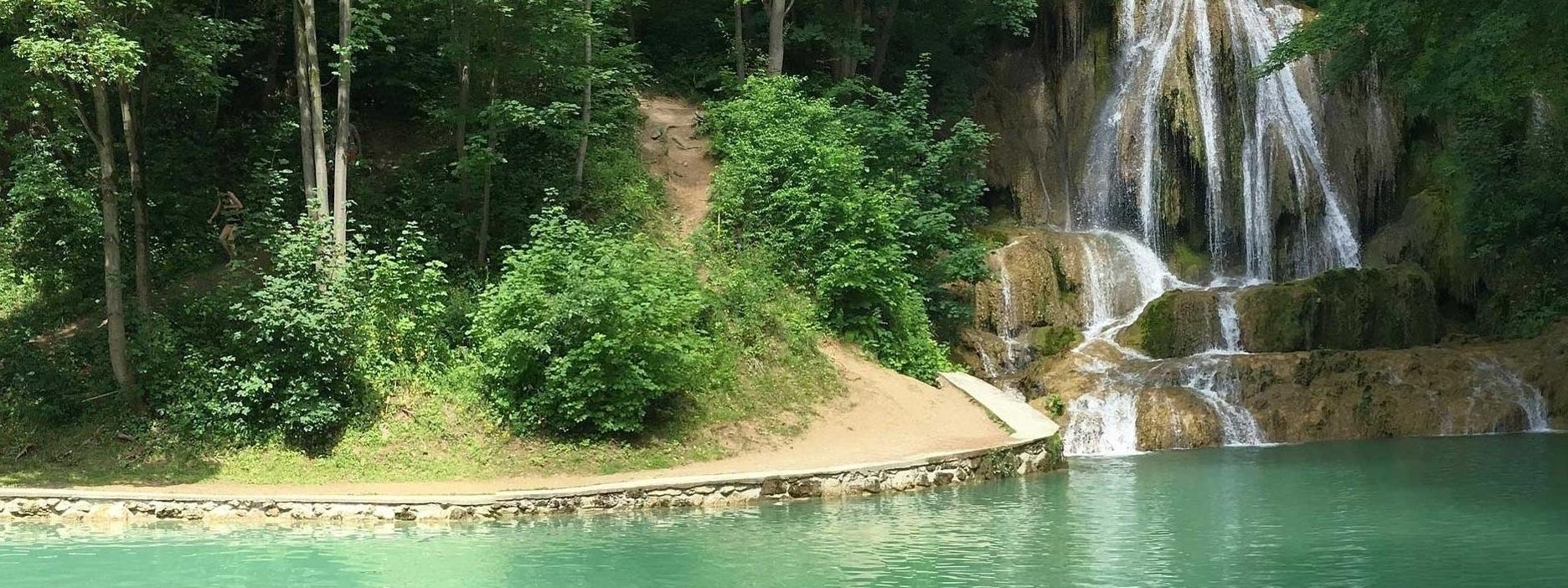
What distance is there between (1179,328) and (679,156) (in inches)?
416

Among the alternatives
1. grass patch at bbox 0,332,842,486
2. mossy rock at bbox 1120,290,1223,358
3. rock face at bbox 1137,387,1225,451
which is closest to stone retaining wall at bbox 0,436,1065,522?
grass patch at bbox 0,332,842,486

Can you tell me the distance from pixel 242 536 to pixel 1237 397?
1622 centimetres

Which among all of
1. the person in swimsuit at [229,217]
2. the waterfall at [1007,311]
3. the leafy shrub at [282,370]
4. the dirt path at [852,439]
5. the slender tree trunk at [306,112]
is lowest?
the dirt path at [852,439]

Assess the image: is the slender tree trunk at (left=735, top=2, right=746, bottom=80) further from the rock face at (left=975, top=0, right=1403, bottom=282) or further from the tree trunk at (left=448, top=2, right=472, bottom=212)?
the tree trunk at (left=448, top=2, right=472, bottom=212)

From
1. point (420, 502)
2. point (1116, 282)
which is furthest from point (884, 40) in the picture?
point (420, 502)

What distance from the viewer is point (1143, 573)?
35.8 ft

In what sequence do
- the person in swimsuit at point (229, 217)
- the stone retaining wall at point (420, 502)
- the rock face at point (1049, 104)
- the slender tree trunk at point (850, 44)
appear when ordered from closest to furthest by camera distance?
the stone retaining wall at point (420, 502), the person in swimsuit at point (229, 217), the slender tree trunk at point (850, 44), the rock face at point (1049, 104)

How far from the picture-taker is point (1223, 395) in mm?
22547

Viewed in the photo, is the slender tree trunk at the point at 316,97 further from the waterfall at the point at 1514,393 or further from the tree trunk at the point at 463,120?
the waterfall at the point at 1514,393

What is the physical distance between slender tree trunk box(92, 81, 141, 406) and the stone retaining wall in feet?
9.22

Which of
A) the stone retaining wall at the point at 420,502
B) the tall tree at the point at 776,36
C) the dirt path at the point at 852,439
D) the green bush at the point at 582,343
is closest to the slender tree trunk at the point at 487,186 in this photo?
the green bush at the point at 582,343

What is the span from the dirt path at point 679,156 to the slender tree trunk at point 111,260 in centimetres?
991

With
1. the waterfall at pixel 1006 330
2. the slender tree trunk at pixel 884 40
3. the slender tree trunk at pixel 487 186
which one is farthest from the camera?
the slender tree trunk at pixel 884 40

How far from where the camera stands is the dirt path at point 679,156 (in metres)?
25.2
